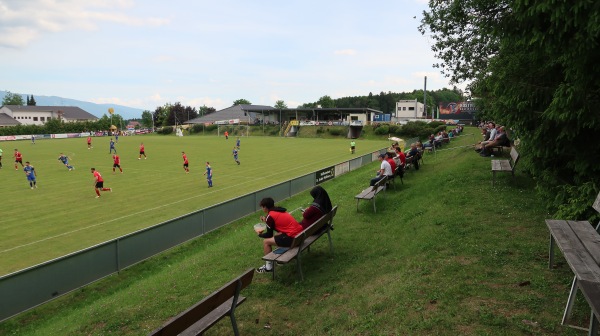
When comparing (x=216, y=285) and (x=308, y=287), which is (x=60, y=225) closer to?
(x=216, y=285)

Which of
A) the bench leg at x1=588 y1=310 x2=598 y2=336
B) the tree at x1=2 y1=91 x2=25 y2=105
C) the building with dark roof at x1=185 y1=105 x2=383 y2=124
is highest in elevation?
the tree at x1=2 y1=91 x2=25 y2=105

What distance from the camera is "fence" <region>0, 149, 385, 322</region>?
789 cm

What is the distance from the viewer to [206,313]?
14.9 ft

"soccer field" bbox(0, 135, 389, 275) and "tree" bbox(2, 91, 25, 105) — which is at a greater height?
"tree" bbox(2, 91, 25, 105)

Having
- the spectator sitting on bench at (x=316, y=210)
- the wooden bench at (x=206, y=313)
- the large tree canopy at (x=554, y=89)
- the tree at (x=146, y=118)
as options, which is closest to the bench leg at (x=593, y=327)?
Answer: the large tree canopy at (x=554, y=89)

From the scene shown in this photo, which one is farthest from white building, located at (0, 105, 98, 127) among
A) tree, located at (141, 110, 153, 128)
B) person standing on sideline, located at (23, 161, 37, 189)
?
person standing on sideline, located at (23, 161, 37, 189)

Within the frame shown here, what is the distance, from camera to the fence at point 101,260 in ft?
25.9

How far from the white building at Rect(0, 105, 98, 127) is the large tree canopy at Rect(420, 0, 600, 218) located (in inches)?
5149

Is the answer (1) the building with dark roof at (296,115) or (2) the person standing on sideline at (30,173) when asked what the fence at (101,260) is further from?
(1) the building with dark roof at (296,115)

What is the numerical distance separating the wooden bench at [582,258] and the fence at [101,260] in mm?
9318

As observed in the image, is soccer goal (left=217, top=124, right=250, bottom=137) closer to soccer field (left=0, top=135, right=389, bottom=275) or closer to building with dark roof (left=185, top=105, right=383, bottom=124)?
building with dark roof (left=185, top=105, right=383, bottom=124)

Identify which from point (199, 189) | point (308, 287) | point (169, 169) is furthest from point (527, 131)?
point (169, 169)

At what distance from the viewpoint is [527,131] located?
7.59 m

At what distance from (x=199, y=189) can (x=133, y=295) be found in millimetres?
14285
